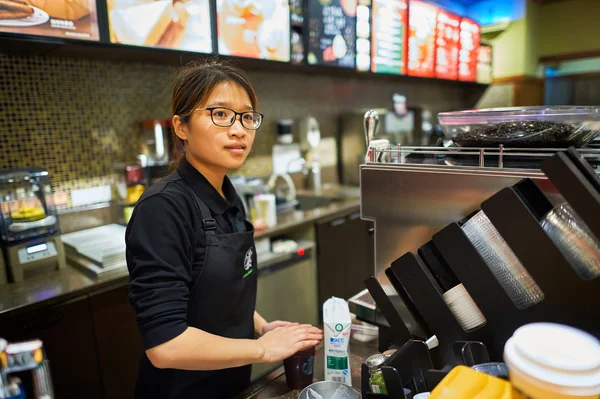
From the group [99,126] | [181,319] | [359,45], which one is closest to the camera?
[181,319]

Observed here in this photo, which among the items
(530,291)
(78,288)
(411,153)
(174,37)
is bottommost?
(78,288)

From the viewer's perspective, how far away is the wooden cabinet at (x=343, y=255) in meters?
3.01

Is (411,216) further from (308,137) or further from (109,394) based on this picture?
(308,137)

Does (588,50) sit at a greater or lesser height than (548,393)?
greater

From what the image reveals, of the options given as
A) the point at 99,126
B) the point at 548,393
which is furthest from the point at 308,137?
the point at 548,393

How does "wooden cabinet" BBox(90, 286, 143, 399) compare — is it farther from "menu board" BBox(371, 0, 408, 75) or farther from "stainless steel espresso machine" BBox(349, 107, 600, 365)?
"menu board" BBox(371, 0, 408, 75)

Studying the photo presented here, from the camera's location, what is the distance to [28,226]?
191cm

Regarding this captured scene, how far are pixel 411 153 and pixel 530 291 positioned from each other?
0.51 metres

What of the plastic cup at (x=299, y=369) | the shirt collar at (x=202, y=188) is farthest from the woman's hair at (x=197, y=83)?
the plastic cup at (x=299, y=369)

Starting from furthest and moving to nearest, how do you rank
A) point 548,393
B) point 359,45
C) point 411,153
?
point 359,45 < point 411,153 < point 548,393

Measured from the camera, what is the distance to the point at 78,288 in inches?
70.7

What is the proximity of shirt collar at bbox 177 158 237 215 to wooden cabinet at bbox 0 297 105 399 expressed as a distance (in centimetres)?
106

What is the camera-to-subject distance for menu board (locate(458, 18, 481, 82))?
466 cm

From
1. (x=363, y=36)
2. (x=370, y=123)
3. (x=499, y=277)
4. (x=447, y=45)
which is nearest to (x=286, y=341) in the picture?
(x=499, y=277)
